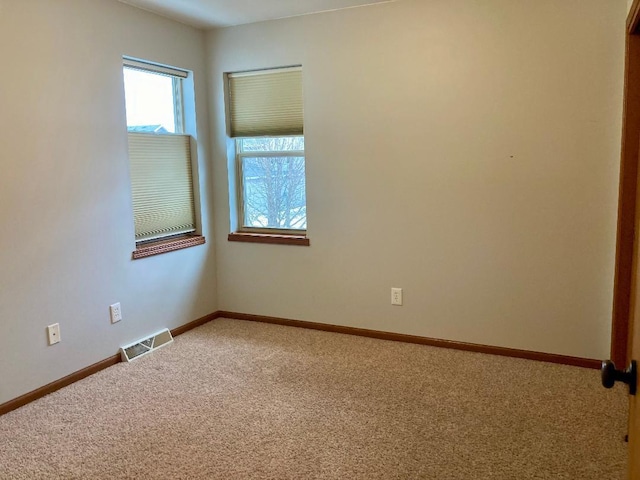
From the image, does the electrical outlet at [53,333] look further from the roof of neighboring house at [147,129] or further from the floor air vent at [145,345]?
the roof of neighboring house at [147,129]

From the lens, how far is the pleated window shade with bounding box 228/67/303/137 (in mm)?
3881

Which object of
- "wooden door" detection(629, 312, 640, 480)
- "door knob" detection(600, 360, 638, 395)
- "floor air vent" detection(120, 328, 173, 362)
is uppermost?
"door knob" detection(600, 360, 638, 395)

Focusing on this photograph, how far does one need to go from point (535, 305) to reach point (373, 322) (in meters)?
1.15

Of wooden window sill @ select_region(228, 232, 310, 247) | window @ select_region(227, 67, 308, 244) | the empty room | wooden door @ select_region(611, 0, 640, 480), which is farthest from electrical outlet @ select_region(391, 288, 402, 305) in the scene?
wooden door @ select_region(611, 0, 640, 480)

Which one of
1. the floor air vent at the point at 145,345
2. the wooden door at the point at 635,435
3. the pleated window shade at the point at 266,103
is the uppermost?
the pleated window shade at the point at 266,103

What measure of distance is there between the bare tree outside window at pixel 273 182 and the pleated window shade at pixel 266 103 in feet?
0.31

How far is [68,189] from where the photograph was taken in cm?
300

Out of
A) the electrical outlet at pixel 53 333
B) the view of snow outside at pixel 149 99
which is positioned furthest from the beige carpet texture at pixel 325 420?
the view of snow outside at pixel 149 99

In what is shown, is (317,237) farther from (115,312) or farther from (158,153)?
(115,312)

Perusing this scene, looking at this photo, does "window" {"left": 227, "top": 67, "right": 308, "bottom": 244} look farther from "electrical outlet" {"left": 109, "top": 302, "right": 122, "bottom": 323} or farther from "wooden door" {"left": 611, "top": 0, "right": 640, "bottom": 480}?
"wooden door" {"left": 611, "top": 0, "right": 640, "bottom": 480}

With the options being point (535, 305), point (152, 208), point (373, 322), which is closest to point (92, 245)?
point (152, 208)

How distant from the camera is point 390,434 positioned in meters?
2.41

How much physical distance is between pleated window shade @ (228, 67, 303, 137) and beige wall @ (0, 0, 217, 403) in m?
0.60

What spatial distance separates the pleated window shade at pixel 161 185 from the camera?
3.59m
